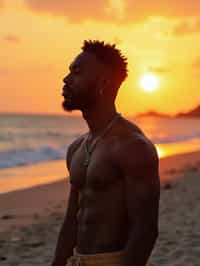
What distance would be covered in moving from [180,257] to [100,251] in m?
4.21

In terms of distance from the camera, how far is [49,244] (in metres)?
8.03

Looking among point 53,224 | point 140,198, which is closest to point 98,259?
point 140,198

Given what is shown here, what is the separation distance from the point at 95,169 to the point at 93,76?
42 centimetres

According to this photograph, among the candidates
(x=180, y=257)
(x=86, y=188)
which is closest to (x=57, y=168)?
(x=180, y=257)

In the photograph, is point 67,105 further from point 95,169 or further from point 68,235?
point 68,235

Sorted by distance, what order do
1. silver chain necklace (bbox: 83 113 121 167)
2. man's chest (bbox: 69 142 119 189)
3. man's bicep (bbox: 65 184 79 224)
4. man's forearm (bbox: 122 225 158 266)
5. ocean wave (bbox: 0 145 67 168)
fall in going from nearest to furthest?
man's forearm (bbox: 122 225 158 266)
man's chest (bbox: 69 142 119 189)
silver chain necklace (bbox: 83 113 121 167)
man's bicep (bbox: 65 184 79 224)
ocean wave (bbox: 0 145 67 168)

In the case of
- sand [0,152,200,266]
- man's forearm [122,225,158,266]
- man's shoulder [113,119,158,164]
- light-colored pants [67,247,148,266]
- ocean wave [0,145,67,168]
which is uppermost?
ocean wave [0,145,67,168]

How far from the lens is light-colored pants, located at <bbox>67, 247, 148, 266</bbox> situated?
267cm

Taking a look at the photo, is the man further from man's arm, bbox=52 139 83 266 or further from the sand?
the sand

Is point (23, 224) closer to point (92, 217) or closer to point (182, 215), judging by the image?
point (182, 215)

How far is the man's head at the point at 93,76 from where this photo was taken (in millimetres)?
2699

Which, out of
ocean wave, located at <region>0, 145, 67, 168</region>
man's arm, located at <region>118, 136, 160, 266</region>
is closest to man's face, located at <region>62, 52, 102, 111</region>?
man's arm, located at <region>118, 136, 160, 266</region>

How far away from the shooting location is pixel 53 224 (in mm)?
9641

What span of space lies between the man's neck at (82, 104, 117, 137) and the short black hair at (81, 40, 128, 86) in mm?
133
